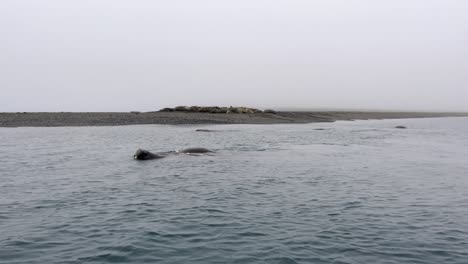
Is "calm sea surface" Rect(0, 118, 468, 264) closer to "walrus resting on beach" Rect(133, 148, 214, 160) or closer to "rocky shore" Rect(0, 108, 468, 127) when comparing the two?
"walrus resting on beach" Rect(133, 148, 214, 160)

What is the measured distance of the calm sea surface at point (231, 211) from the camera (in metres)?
9.42

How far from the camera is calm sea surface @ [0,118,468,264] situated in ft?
30.9

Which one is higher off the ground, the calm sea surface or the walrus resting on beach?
the walrus resting on beach

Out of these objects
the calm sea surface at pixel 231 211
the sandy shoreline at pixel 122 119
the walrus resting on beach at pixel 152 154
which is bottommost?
the calm sea surface at pixel 231 211

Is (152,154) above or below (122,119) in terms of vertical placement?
below

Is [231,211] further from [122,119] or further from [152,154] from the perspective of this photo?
[122,119]

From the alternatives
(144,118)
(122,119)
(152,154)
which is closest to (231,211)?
(152,154)

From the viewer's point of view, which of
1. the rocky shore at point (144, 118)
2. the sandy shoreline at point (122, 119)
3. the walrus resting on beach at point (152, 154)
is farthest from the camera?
the rocky shore at point (144, 118)

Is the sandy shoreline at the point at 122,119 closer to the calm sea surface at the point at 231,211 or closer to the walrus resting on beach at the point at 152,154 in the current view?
the calm sea surface at the point at 231,211

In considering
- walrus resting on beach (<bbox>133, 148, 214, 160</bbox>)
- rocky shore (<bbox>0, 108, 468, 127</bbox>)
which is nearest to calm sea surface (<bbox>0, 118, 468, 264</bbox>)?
walrus resting on beach (<bbox>133, 148, 214, 160</bbox>)

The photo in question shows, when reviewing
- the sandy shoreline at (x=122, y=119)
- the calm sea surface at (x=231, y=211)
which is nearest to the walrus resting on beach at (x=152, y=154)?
the calm sea surface at (x=231, y=211)

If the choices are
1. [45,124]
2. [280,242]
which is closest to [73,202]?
[280,242]

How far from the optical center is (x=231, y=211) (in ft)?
41.5

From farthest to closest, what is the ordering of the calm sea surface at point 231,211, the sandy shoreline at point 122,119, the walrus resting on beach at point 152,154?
the sandy shoreline at point 122,119, the walrus resting on beach at point 152,154, the calm sea surface at point 231,211
